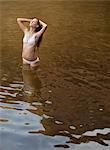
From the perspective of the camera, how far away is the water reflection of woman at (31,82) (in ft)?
26.2

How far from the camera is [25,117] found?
21.7ft

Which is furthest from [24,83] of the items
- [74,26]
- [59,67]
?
[74,26]

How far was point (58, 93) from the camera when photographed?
308 inches

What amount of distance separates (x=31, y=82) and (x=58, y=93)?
0.95 meters

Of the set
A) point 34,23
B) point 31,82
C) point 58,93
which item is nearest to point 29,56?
point 34,23

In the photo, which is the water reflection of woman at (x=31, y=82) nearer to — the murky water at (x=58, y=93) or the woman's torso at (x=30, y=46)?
the murky water at (x=58, y=93)

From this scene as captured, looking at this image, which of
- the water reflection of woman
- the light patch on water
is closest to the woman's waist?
the water reflection of woman

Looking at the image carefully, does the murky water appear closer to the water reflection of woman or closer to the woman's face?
the water reflection of woman

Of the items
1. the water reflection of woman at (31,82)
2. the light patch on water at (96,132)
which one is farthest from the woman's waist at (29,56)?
the light patch on water at (96,132)

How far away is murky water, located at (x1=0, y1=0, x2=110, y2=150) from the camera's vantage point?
5848 millimetres

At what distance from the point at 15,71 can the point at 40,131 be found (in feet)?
11.2

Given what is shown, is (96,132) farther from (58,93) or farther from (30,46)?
(30,46)

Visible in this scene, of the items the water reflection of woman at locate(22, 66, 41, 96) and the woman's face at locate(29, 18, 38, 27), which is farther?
the woman's face at locate(29, 18, 38, 27)

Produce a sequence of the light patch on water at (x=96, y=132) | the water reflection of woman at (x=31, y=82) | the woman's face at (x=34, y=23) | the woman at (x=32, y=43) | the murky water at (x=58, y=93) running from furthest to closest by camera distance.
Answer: the woman at (x=32, y=43)
the woman's face at (x=34, y=23)
the water reflection of woman at (x=31, y=82)
the light patch on water at (x=96, y=132)
the murky water at (x=58, y=93)
